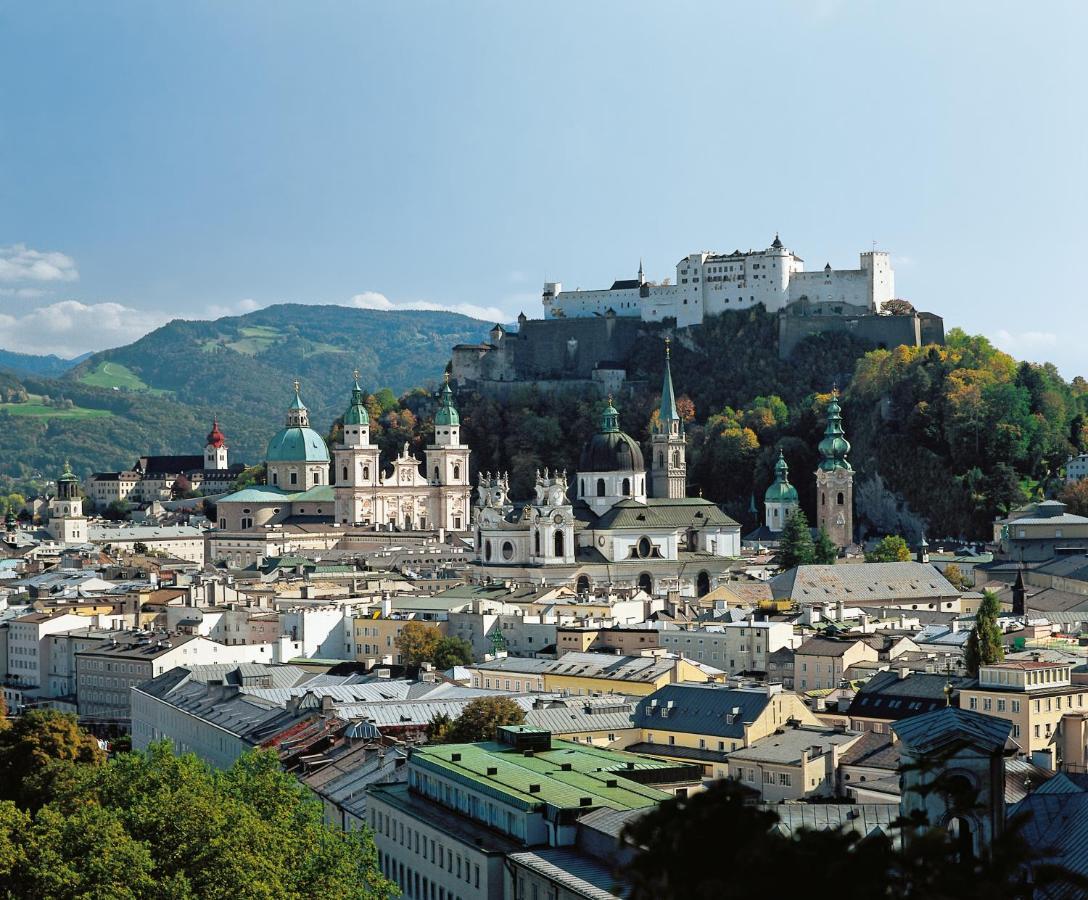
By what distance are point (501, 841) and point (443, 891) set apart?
222 centimetres

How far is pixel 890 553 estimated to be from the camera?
361 ft

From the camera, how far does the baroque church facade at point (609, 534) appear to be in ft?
341

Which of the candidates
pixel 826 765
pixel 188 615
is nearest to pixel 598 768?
pixel 826 765

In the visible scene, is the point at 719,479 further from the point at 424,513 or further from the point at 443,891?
the point at 443,891

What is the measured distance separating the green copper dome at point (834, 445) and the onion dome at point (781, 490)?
7.18 ft

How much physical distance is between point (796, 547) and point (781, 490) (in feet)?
62.2

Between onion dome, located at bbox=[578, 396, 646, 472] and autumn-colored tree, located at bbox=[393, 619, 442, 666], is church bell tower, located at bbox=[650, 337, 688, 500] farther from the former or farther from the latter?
autumn-colored tree, located at bbox=[393, 619, 442, 666]

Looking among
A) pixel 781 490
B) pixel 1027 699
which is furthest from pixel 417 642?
pixel 781 490

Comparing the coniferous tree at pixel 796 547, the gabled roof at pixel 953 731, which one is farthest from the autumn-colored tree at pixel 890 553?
the gabled roof at pixel 953 731

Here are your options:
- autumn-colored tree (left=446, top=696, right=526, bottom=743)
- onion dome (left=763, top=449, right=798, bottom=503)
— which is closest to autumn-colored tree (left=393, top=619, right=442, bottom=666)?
autumn-colored tree (left=446, top=696, right=526, bottom=743)

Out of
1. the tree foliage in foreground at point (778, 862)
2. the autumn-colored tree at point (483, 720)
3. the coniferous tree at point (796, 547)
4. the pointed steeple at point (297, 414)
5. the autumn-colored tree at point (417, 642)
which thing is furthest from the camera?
the pointed steeple at point (297, 414)

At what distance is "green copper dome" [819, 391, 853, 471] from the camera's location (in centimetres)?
12744

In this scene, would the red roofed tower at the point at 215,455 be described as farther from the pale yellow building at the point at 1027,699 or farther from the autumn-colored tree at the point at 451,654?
the pale yellow building at the point at 1027,699

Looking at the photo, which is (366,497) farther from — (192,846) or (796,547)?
(192,846)
